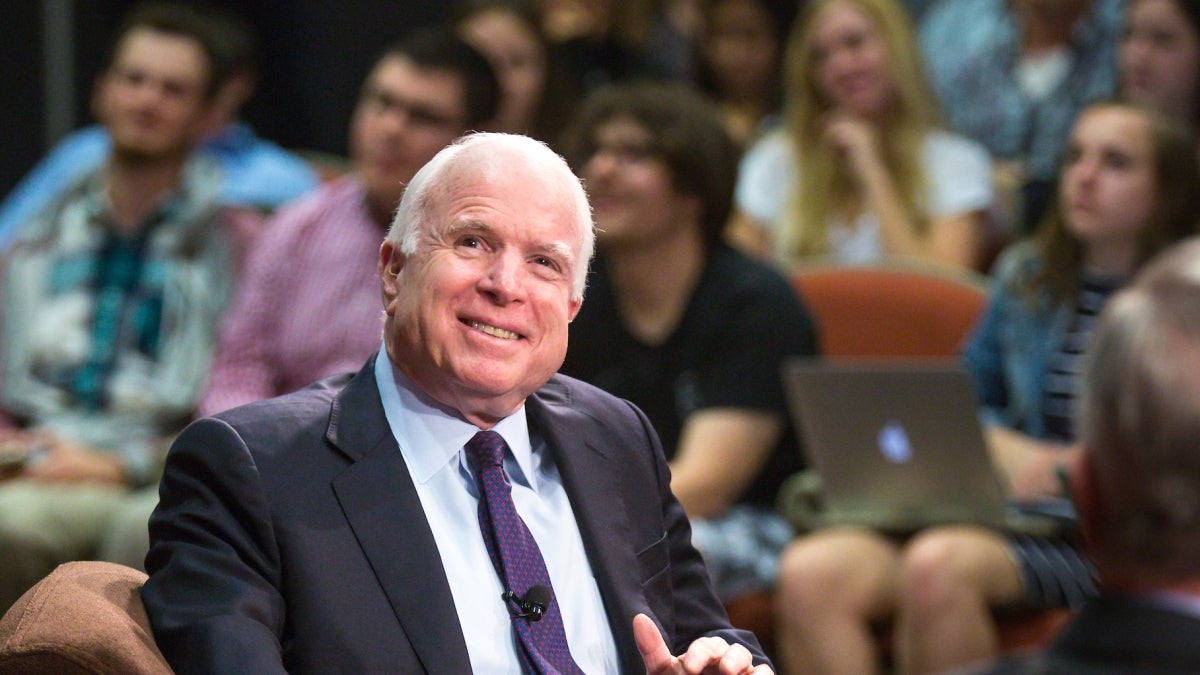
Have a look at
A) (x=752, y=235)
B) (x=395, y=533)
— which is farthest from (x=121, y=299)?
(x=395, y=533)

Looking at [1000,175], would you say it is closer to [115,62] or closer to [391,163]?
[391,163]

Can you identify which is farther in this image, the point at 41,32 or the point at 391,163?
the point at 41,32

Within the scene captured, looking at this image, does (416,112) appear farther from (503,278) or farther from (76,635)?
(76,635)

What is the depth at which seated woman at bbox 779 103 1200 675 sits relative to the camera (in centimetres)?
335

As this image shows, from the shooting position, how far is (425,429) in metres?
1.97

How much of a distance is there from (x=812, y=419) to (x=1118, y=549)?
2.15 m

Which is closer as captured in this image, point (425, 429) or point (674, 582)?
point (425, 429)

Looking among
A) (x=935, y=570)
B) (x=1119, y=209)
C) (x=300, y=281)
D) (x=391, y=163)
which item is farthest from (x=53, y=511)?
(x=1119, y=209)

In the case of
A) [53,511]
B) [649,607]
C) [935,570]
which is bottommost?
[53,511]

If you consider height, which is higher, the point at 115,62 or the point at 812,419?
the point at 115,62

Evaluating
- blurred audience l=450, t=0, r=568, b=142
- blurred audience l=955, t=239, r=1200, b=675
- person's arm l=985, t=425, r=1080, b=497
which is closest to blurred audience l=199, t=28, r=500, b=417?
blurred audience l=450, t=0, r=568, b=142

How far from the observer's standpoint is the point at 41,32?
239 inches

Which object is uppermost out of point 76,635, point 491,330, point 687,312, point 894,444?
point 491,330

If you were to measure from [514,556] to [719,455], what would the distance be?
162cm
